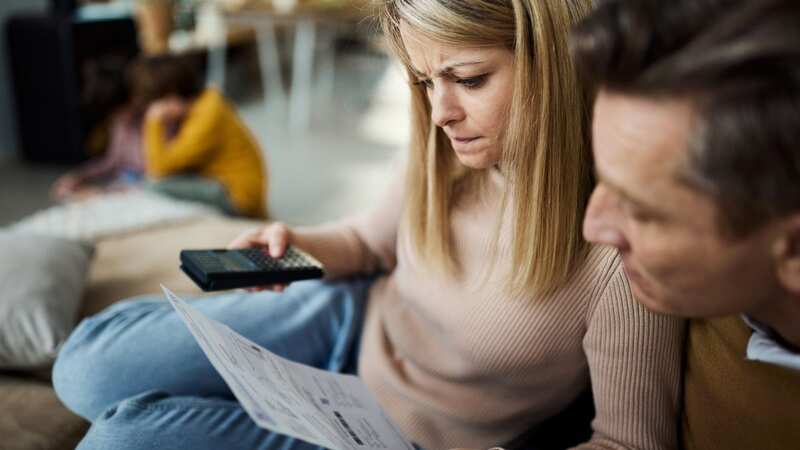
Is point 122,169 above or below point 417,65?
below

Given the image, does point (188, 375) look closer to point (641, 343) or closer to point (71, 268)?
point (71, 268)

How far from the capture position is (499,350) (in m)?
0.91

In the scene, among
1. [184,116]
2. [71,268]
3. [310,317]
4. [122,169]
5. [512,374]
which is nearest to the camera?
[512,374]

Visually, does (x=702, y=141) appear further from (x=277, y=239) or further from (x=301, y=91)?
(x=301, y=91)

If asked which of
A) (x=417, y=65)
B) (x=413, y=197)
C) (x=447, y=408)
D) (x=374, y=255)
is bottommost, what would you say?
(x=447, y=408)

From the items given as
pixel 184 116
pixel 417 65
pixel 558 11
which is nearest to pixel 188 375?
pixel 417 65

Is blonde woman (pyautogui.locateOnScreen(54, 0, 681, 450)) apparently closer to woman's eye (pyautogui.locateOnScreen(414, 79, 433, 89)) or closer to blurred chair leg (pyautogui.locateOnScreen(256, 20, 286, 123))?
woman's eye (pyautogui.locateOnScreen(414, 79, 433, 89))

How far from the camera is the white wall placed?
10.6 ft

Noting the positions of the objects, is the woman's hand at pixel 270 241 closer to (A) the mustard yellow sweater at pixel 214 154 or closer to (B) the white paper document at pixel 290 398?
(B) the white paper document at pixel 290 398

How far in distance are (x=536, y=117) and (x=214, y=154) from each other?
6.41 ft

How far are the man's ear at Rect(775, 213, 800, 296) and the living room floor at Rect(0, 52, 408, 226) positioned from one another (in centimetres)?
220

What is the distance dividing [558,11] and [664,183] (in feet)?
1.02

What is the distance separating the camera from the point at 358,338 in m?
1.18

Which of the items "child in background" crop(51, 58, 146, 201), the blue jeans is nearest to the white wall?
"child in background" crop(51, 58, 146, 201)
